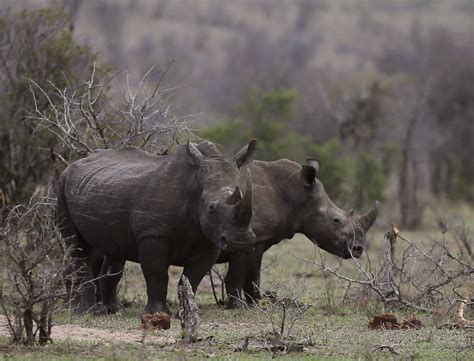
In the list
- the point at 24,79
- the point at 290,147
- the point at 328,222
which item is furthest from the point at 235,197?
the point at 290,147

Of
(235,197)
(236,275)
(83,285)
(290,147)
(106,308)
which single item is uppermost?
(290,147)

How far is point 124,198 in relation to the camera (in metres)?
11.6

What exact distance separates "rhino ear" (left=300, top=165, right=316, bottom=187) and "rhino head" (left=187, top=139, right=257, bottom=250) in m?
1.45

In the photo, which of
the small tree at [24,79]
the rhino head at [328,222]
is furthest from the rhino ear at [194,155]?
the small tree at [24,79]

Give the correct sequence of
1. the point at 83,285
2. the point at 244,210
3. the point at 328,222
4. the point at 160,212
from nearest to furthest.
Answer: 1. the point at 244,210
2. the point at 160,212
3. the point at 83,285
4. the point at 328,222

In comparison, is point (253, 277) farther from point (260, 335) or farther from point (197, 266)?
point (260, 335)

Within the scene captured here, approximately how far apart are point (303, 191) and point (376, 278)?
4.41ft

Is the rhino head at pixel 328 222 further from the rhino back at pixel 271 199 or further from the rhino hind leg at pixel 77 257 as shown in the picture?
the rhino hind leg at pixel 77 257

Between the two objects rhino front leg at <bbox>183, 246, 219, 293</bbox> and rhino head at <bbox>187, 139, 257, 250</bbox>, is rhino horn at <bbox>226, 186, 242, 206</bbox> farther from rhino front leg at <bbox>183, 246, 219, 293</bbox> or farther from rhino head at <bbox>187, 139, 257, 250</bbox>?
rhino front leg at <bbox>183, 246, 219, 293</bbox>

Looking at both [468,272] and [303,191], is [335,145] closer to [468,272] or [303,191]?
[303,191]

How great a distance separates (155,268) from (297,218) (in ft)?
7.47

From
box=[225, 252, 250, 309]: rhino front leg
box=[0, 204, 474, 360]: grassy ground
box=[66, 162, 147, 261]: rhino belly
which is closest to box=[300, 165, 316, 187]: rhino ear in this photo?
box=[225, 252, 250, 309]: rhino front leg

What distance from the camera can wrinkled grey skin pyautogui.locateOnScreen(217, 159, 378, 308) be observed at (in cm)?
1279

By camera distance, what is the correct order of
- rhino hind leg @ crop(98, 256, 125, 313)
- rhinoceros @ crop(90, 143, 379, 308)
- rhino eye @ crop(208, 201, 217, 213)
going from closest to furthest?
rhino eye @ crop(208, 201, 217, 213) < rhino hind leg @ crop(98, 256, 125, 313) < rhinoceros @ crop(90, 143, 379, 308)
